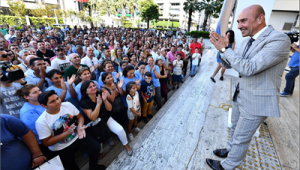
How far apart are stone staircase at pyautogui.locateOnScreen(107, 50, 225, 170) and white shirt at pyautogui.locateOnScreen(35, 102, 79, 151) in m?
0.82

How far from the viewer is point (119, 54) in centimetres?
508

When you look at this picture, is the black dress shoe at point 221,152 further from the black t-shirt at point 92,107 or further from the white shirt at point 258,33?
the black t-shirt at point 92,107

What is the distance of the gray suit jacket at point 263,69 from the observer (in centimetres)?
140

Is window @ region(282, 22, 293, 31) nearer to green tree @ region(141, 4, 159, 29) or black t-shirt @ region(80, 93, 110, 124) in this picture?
black t-shirt @ region(80, 93, 110, 124)

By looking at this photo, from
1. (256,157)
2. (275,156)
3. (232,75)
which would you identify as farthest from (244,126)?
(232,75)

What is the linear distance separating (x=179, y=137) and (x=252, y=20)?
2.29 metres

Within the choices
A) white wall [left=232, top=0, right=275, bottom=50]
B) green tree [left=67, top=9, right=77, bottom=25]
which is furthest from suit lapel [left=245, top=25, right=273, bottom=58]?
green tree [left=67, top=9, right=77, bottom=25]

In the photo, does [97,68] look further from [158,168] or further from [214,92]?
[214,92]

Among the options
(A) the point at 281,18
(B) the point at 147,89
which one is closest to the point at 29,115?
(B) the point at 147,89

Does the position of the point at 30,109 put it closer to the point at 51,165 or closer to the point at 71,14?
the point at 51,165

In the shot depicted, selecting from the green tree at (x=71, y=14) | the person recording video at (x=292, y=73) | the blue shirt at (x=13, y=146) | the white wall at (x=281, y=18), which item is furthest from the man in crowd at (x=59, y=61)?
the green tree at (x=71, y=14)

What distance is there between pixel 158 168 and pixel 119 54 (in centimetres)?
412

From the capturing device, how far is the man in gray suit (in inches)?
55.4

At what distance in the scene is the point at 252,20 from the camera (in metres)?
1.54
